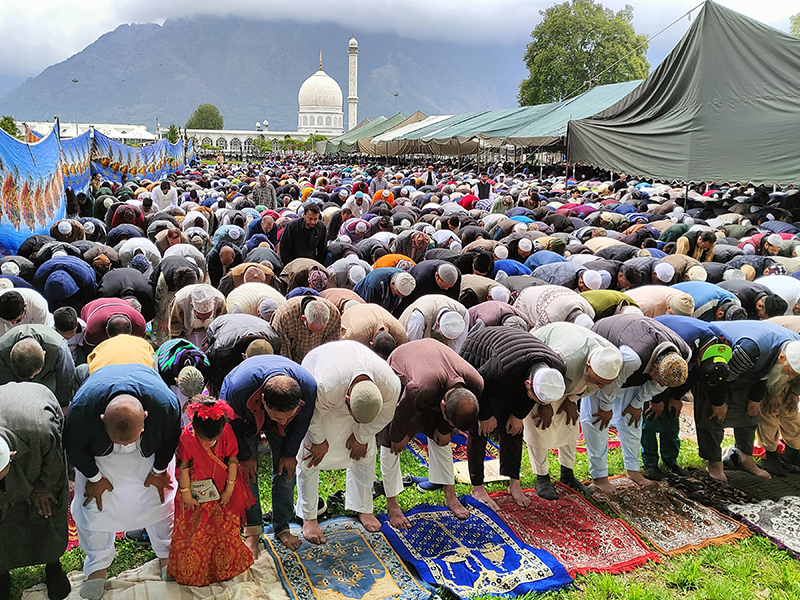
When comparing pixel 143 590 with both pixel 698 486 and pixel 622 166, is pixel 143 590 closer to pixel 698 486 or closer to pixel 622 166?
pixel 698 486

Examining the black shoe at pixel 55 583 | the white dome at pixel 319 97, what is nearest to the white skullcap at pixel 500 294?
the black shoe at pixel 55 583

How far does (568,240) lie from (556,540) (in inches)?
183

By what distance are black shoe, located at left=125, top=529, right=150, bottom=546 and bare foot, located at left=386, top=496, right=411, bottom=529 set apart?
1.38 meters

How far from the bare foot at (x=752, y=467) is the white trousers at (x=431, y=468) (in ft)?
7.61

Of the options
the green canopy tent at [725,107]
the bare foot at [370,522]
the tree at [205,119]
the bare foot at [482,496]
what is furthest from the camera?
the tree at [205,119]

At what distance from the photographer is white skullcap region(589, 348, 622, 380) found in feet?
12.3

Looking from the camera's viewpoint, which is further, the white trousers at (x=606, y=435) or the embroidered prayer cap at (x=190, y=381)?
the white trousers at (x=606, y=435)

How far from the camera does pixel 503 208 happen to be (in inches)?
442

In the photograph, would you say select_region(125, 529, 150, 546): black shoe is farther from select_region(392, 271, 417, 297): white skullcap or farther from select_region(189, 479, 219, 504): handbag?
select_region(392, 271, 417, 297): white skullcap

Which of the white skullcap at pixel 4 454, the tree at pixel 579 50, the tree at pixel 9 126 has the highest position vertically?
the tree at pixel 579 50

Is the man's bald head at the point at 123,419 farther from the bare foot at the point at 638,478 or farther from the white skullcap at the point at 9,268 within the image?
the bare foot at the point at 638,478

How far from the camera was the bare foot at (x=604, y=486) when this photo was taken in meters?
4.22

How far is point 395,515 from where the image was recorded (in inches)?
150

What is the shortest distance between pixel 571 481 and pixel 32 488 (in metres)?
3.26
